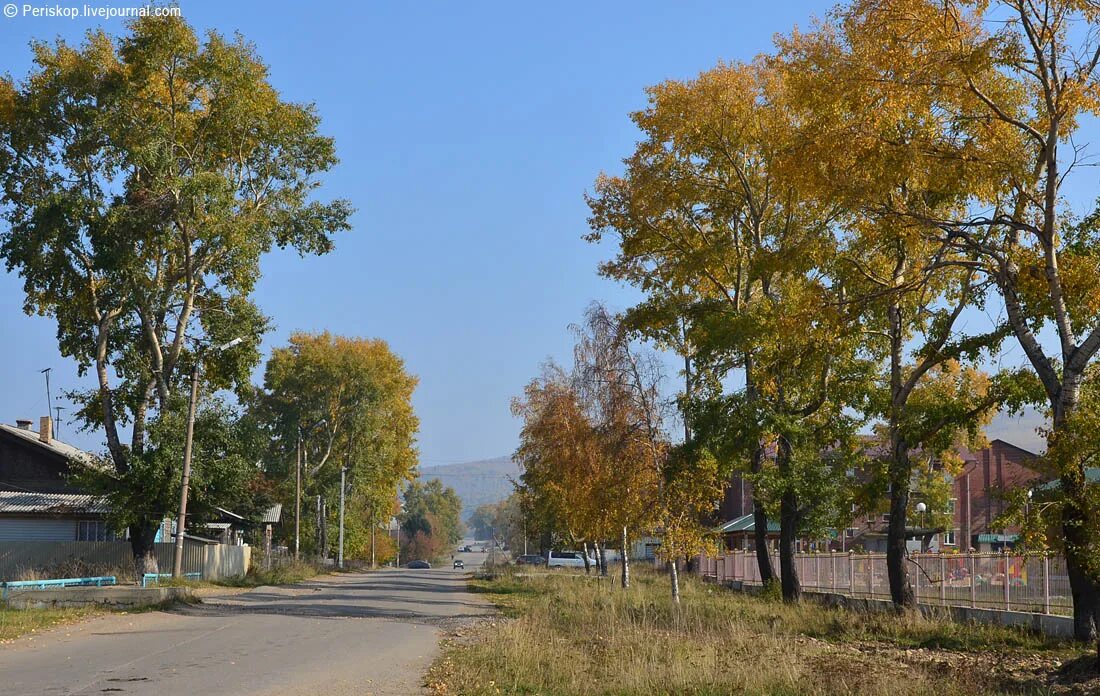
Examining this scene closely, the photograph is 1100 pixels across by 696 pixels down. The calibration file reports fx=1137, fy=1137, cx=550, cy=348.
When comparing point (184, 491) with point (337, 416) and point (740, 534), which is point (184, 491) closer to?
point (337, 416)

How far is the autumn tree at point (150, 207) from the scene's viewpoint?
112 feet

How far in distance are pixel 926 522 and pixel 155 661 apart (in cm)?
5821

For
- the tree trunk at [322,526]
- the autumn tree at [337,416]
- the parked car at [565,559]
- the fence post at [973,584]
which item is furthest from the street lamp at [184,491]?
the parked car at [565,559]

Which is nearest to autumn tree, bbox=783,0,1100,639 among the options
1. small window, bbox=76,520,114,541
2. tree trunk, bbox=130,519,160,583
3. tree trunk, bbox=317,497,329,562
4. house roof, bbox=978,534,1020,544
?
tree trunk, bbox=130,519,160,583

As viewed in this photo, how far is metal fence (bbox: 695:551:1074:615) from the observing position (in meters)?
24.4

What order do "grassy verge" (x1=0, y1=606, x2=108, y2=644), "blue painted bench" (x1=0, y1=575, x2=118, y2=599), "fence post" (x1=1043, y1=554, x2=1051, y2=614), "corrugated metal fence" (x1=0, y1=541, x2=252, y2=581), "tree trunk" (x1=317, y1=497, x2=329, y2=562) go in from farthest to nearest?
"tree trunk" (x1=317, y1=497, x2=329, y2=562) → "corrugated metal fence" (x1=0, y1=541, x2=252, y2=581) → "blue painted bench" (x1=0, y1=575, x2=118, y2=599) → "fence post" (x1=1043, y1=554, x2=1051, y2=614) → "grassy verge" (x1=0, y1=606, x2=108, y2=644)

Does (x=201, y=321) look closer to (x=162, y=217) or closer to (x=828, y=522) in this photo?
(x=162, y=217)

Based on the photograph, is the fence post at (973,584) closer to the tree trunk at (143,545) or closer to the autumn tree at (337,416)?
the tree trunk at (143,545)

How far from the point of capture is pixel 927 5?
17250 mm

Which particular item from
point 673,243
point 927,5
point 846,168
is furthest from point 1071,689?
point 673,243

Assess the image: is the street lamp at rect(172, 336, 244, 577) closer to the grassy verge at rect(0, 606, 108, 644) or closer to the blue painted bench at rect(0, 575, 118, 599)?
the blue painted bench at rect(0, 575, 118, 599)

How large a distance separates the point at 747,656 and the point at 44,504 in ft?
119

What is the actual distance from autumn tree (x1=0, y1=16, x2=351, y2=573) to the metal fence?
20565 mm

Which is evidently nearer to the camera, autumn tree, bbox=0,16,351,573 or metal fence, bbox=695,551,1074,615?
metal fence, bbox=695,551,1074,615
